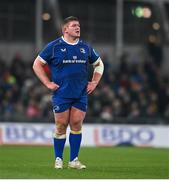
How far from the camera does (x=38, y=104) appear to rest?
28.7 m

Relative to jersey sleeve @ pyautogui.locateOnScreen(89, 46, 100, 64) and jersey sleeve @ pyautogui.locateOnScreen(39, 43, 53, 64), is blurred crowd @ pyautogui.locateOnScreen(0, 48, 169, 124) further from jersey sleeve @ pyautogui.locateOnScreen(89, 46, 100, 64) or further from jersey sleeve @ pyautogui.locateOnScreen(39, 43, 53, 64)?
jersey sleeve @ pyautogui.locateOnScreen(39, 43, 53, 64)

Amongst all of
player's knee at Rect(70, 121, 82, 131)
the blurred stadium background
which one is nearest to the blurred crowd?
the blurred stadium background

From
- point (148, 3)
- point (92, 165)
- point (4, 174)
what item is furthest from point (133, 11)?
point (4, 174)

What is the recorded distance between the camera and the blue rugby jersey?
1362cm

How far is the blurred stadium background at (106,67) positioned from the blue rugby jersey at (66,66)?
41.7 ft

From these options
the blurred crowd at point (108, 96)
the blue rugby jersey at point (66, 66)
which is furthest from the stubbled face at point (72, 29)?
the blurred crowd at point (108, 96)

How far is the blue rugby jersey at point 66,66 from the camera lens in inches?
536

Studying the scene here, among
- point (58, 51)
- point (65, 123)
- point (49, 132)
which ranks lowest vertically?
point (49, 132)

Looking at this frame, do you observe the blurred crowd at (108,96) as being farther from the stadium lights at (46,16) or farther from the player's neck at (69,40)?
the player's neck at (69,40)

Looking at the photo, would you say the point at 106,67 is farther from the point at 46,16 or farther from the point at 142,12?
the point at 142,12

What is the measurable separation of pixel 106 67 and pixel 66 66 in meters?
18.6

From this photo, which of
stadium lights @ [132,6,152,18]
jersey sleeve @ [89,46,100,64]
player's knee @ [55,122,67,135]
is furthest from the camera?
stadium lights @ [132,6,152,18]

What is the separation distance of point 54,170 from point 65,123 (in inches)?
34.4

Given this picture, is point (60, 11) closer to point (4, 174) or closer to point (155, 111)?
point (155, 111)
